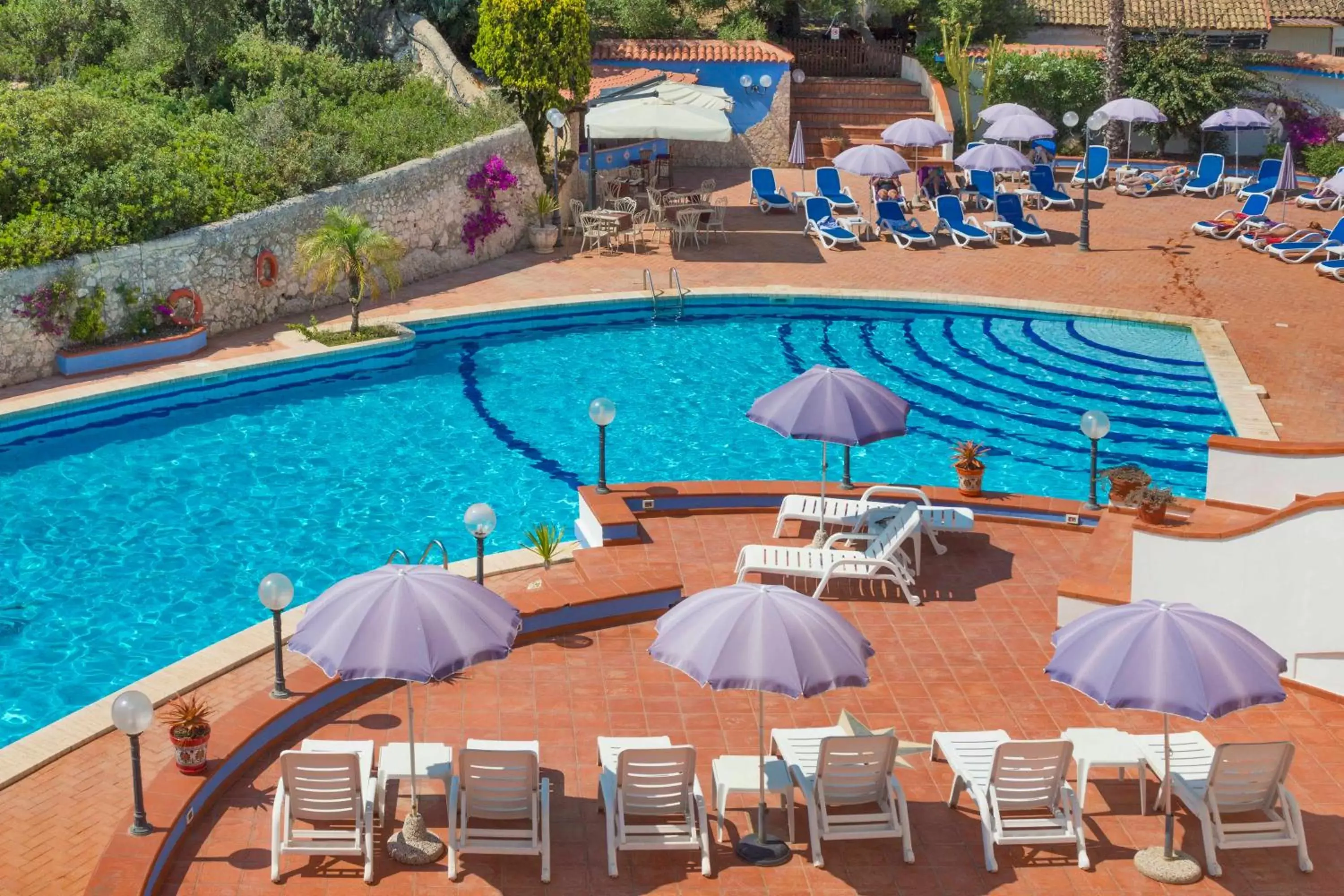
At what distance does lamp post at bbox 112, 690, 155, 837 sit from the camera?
8.72 m

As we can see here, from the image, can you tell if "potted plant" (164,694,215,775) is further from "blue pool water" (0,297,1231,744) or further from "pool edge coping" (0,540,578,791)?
"blue pool water" (0,297,1231,744)

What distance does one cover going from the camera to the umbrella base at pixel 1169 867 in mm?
9359

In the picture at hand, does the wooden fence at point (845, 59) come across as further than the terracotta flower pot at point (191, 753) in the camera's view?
Yes

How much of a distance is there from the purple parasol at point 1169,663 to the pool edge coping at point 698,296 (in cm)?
921

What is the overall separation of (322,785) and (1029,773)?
4.22 metres

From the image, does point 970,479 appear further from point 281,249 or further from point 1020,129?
point 1020,129

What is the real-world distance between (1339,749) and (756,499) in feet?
18.9

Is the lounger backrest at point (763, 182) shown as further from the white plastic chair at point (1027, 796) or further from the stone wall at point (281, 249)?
the white plastic chair at point (1027, 796)

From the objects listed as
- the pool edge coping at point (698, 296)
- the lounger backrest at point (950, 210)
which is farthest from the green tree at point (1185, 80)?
the pool edge coping at point (698, 296)

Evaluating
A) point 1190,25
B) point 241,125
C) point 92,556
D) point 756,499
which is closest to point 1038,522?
point 756,499

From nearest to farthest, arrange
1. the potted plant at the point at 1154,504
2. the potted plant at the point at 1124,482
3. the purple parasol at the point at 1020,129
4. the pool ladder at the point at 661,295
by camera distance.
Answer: the potted plant at the point at 1154,504, the potted plant at the point at 1124,482, the pool ladder at the point at 661,295, the purple parasol at the point at 1020,129

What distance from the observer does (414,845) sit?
31.1ft

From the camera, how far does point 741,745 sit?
10.9m

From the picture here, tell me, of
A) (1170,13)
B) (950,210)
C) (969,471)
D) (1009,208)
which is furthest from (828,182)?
(969,471)
